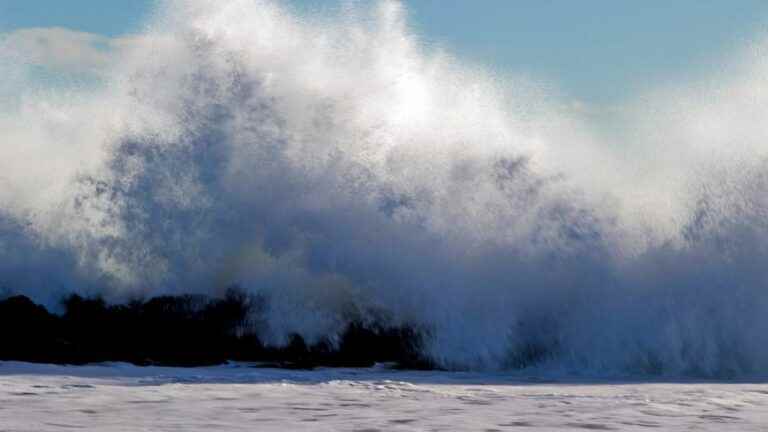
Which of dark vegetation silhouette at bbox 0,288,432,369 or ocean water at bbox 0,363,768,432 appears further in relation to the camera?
dark vegetation silhouette at bbox 0,288,432,369

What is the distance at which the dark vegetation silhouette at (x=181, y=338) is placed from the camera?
10086 mm

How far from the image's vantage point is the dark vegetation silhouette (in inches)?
397

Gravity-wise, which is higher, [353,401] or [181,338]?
[181,338]

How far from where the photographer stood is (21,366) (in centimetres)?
924

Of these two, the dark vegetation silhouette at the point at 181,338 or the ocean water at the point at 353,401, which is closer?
the ocean water at the point at 353,401

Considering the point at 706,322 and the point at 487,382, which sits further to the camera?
the point at 706,322

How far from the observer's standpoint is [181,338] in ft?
36.6

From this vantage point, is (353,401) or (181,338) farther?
(181,338)

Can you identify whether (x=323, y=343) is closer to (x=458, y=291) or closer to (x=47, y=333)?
(x=458, y=291)

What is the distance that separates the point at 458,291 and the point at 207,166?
3807 mm

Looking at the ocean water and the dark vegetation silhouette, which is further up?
the dark vegetation silhouette

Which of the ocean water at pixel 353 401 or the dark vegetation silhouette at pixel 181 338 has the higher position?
the dark vegetation silhouette at pixel 181 338

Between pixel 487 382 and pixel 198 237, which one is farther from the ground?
pixel 198 237

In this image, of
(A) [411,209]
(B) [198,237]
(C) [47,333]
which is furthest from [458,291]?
(C) [47,333]
